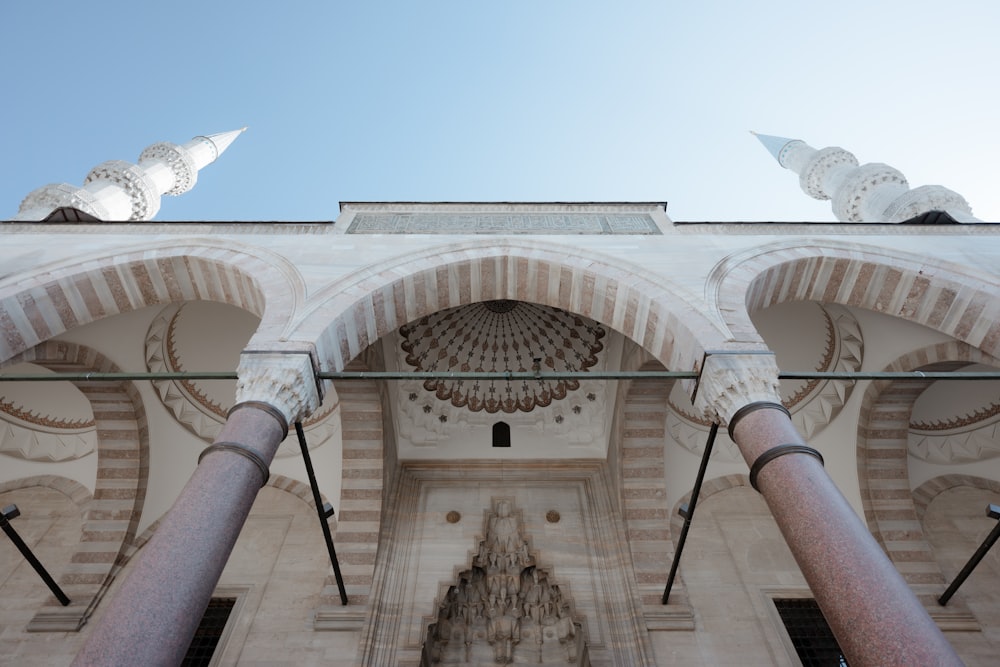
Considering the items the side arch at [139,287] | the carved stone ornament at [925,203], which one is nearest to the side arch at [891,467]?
the carved stone ornament at [925,203]

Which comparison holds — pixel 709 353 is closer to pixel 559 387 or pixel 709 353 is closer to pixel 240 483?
pixel 240 483

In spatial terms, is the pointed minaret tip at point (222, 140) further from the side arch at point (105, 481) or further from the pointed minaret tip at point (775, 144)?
the pointed minaret tip at point (775, 144)

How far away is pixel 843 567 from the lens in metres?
2.75

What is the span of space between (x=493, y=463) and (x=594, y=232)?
10.2ft

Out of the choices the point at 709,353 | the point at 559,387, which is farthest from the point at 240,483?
the point at 559,387

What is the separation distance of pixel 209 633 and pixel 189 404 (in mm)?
2485

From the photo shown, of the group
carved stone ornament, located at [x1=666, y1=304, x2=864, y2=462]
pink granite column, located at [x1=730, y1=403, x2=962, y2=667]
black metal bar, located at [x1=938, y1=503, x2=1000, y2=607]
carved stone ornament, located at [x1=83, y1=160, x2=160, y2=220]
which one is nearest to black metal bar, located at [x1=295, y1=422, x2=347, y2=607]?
pink granite column, located at [x1=730, y1=403, x2=962, y2=667]

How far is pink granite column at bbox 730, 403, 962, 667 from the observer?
244cm

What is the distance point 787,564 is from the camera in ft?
21.0

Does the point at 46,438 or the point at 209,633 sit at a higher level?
the point at 46,438

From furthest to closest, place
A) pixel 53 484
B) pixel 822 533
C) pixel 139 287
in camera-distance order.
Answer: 1. pixel 53 484
2. pixel 139 287
3. pixel 822 533

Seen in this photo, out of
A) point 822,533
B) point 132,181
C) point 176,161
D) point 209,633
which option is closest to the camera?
point 822,533

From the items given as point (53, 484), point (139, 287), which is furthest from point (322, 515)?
point (53, 484)

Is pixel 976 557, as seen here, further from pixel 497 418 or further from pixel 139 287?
pixel 139 287
